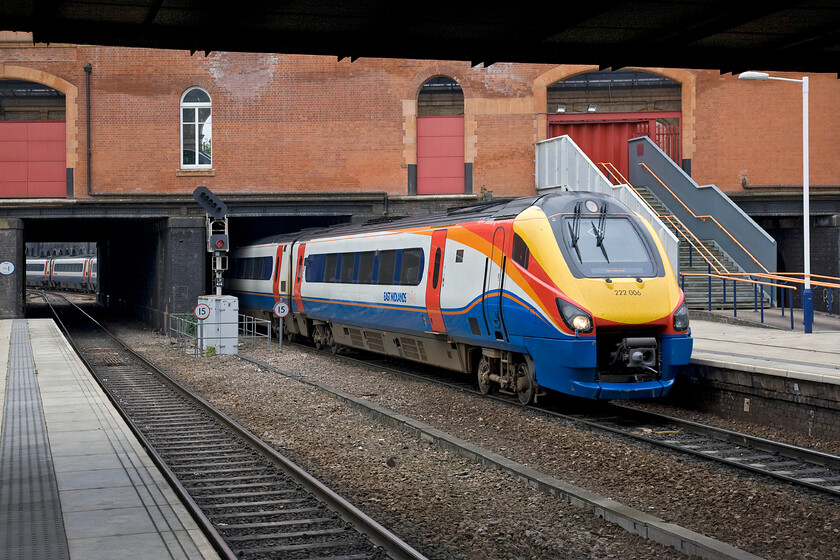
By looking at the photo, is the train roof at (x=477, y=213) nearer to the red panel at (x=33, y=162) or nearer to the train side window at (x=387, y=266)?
the train side window at (x=387, y=266)

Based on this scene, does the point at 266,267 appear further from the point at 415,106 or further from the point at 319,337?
the point at 415,106

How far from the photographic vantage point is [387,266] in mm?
18359

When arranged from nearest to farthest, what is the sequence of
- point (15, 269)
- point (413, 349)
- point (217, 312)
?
point (413, 349) < point (217, 312) < point (15, 269)

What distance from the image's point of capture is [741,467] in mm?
9586

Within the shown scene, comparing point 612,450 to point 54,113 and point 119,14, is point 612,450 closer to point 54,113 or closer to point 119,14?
point 119,14

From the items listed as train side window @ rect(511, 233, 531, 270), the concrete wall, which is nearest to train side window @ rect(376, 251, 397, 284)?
train side window @ rect(511, 233, 531, 270)

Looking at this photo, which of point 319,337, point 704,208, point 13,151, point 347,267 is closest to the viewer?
point 347,267

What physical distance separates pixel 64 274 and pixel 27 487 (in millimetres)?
70956

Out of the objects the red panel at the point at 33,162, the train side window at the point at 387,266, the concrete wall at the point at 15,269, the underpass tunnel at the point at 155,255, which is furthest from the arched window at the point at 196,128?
the train side window at the point at 387,266

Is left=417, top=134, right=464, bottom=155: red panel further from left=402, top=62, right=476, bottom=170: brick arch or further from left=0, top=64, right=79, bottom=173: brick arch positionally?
left=0, top=64, right=79, bottom=173: brick arch

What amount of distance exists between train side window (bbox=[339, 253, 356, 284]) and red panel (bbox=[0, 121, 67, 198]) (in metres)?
12.2

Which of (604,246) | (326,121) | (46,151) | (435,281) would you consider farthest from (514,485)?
(46,151)

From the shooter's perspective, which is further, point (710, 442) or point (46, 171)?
point (46, 171)

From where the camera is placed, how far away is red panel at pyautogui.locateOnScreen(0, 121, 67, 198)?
28.6 metres
